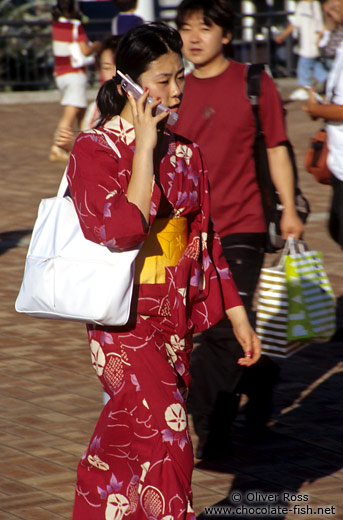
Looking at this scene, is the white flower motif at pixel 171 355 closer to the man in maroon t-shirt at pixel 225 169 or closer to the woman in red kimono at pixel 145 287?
the woman in red kimono at pixel 145 287

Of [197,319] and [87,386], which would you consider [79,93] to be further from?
[197,319]

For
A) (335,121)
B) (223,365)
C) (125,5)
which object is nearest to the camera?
(223,365)

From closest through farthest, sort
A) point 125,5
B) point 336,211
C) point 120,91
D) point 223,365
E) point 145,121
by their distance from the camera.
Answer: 1. point 145,121
2. point 120,91
3. point 223,365
4. point 336,211
5. point 125,5

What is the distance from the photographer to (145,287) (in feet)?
11.4

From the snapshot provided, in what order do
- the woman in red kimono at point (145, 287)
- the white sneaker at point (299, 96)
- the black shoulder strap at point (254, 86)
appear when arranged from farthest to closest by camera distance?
the white sneaker at point (299, 96) → the black shoulder strap at point (254, 86) → the woman in red kimono at point (145, 287)

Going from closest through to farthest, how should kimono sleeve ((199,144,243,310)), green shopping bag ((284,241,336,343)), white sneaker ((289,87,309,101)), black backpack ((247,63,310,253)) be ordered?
kimono sleeve ((199,144,243,310))
green shopping bag ((284,241,336,343))
black backpack ((247,63,310,253))
white sneaker ((289,87,309,101))

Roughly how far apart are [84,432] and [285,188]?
1492mm

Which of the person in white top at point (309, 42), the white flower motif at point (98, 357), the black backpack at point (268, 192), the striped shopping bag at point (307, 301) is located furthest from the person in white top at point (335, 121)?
the person in white top at point (309, 42)

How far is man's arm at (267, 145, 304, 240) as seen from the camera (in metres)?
4.94

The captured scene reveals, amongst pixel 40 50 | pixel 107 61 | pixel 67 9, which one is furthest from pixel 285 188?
pixel 40 50

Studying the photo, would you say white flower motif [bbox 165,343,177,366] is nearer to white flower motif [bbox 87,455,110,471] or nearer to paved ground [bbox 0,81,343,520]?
white flower motif [bbox 87,455,110,471]

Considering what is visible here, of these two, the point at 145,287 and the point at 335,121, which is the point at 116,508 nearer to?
the point at 145,287

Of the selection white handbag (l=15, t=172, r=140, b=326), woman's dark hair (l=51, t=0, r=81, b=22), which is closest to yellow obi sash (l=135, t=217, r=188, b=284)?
white handbag (l=15, t=172, r=140, b=326)

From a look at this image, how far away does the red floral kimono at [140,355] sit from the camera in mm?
3340
